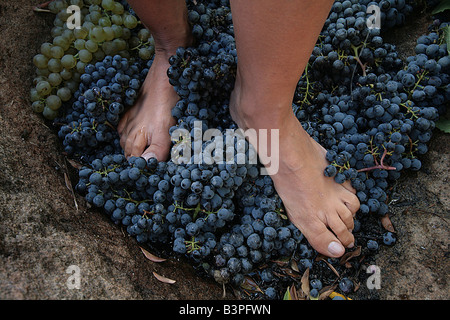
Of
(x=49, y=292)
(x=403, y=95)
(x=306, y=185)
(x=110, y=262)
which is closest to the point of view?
(x=49, y=292)

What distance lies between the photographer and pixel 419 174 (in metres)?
1.35

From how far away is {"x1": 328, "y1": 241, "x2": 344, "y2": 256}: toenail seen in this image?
119 cm

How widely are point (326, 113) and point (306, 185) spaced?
32cm

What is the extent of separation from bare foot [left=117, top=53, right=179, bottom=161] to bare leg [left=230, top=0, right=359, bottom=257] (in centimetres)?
25

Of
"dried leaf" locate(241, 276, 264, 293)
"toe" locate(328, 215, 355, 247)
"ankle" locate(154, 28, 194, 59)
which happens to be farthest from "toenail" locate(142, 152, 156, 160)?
"toe" locate(328, 215, 355, 247)

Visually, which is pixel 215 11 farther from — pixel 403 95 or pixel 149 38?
pixel 403 95

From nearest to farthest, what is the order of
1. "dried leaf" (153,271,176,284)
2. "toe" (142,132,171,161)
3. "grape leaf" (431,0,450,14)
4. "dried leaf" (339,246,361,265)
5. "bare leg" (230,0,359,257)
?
"bare leg" (230,0,359,257)
"dried leaf" (153,271,176,284)
"dried leaf" (339,246,361,265)
"toe" (142,132,171,161)
"grape leaf" (431,0,450,14)

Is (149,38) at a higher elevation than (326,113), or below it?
higher

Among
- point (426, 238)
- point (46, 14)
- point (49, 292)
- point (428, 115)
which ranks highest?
point (46, 14)

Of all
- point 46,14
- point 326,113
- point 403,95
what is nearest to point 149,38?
point 46,14

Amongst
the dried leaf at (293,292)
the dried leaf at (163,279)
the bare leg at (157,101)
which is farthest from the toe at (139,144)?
the dried leaf at (293,292)

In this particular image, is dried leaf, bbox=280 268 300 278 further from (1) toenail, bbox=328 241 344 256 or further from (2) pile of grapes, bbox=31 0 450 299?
(1) toenail, bbox=328 241 344 256

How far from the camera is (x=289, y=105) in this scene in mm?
1125

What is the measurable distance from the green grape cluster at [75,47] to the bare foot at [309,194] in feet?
1.91
